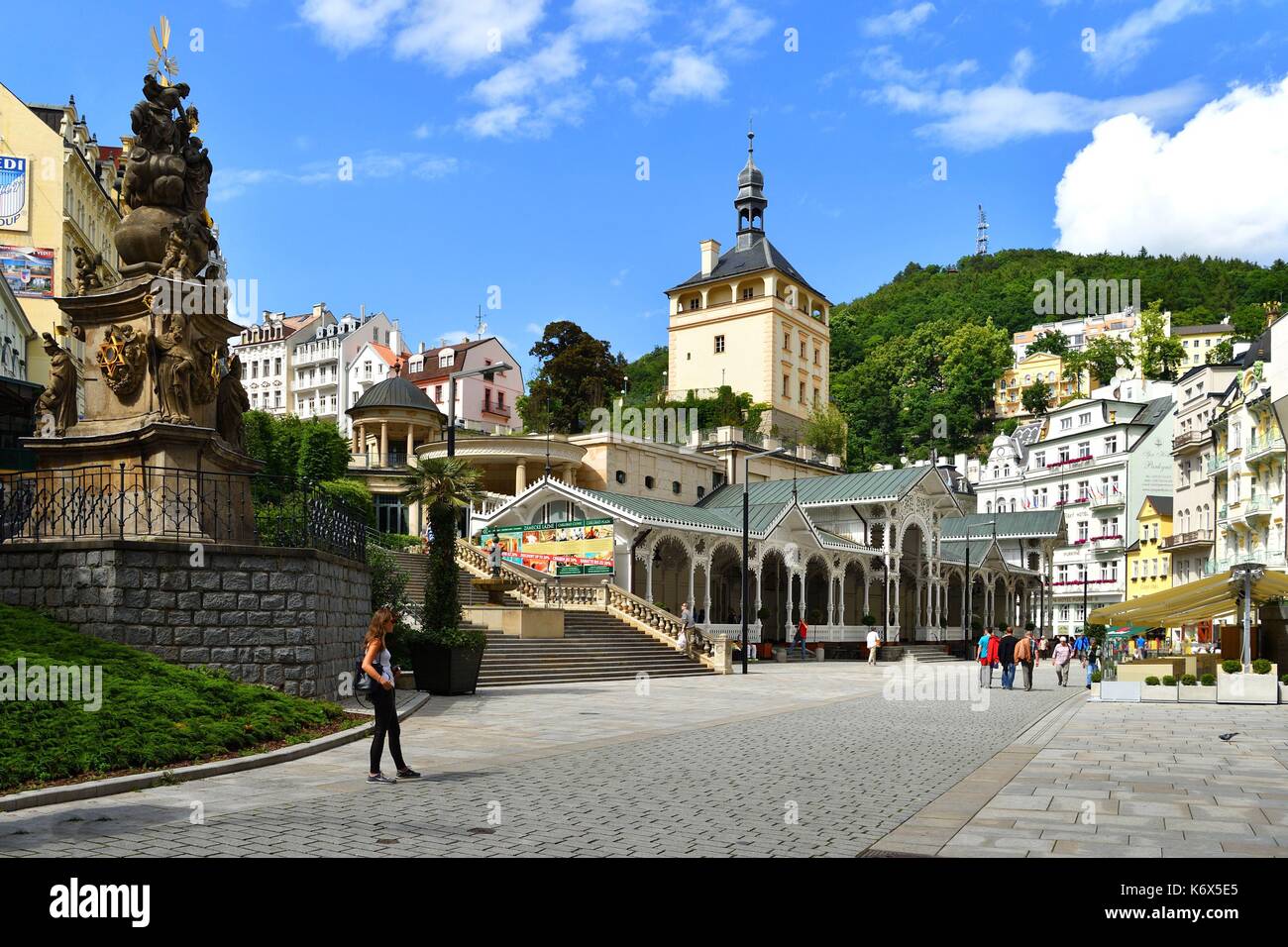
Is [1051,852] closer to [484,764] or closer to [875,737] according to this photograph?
[484,764]

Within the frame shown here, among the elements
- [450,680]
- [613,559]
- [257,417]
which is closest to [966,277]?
[257,417]

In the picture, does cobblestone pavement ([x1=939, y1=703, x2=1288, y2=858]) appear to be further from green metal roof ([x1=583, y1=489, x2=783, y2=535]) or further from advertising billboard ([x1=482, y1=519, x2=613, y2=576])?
green metal roof ([x1=583, y1=489, x2=783, y2=535])

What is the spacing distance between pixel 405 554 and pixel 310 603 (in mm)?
26793

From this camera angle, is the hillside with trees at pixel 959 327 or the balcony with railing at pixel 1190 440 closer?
the balcony with railing at pixel 1190 440

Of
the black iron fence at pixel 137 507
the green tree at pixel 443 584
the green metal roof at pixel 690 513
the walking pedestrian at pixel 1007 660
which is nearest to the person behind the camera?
the black iron fence at pixel 137 507

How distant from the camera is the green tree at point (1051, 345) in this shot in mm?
135500

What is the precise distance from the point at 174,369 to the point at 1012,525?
225 feet

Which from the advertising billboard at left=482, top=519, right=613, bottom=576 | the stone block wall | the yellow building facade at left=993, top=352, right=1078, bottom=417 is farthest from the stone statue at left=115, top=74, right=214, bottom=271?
the yellow building facade at left=993, top=352, right=1078, bottom=417

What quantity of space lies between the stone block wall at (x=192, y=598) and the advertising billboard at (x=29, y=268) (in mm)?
40113

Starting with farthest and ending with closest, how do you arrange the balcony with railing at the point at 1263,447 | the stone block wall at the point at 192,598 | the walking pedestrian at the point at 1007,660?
the balcony with railing at the point at 1263,447, the walking pedestrian at the point at 1007,660, the stone block wall at the point at 192,598

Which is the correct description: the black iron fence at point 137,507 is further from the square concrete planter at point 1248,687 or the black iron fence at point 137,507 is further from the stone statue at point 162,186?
the square concrete planter at point 1248,687

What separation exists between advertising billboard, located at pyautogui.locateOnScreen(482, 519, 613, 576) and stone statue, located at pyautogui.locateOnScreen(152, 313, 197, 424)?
945 inches

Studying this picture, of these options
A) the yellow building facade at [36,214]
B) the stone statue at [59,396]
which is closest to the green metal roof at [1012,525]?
the yellow building facade at [36,214]

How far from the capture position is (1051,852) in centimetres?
797
